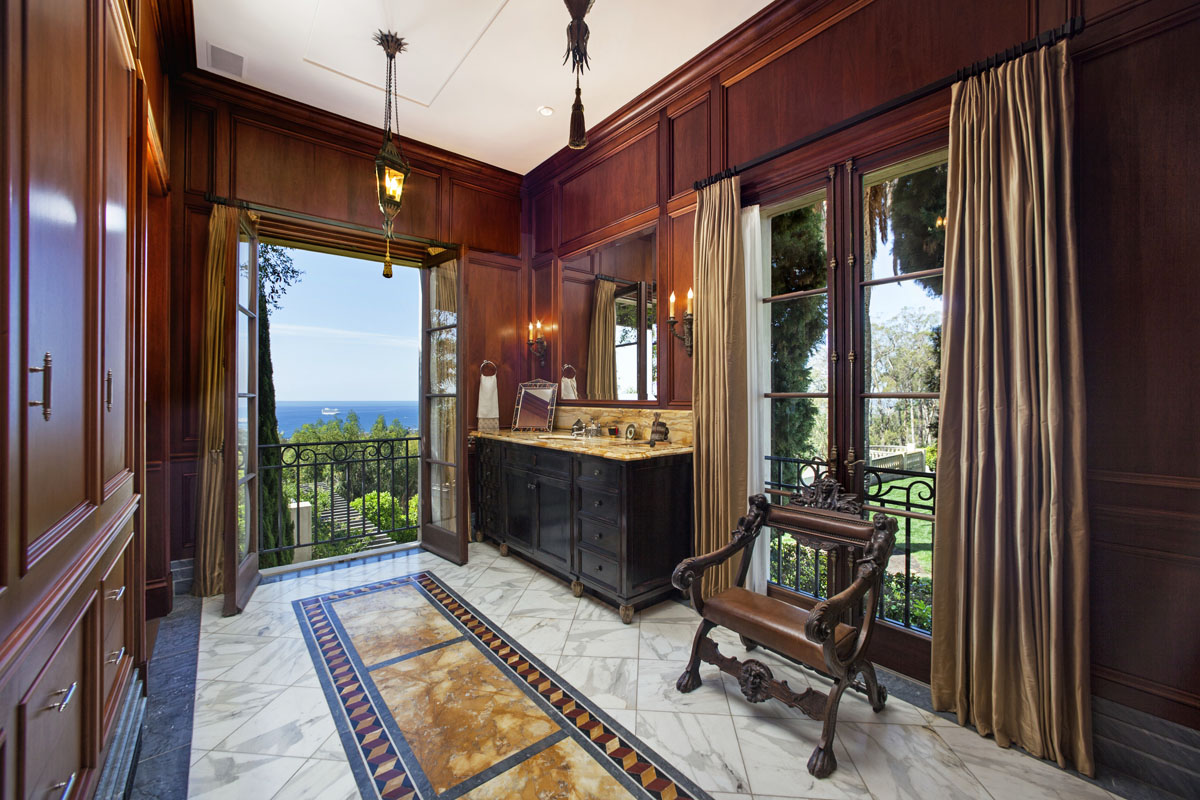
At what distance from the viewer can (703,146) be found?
3141mm

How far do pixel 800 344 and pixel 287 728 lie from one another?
2908mm

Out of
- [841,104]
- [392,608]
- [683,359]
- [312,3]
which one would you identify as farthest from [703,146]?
[392,608]

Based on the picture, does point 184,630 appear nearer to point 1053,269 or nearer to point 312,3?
point 312,3

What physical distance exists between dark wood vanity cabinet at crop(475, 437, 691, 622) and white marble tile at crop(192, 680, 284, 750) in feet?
5.35

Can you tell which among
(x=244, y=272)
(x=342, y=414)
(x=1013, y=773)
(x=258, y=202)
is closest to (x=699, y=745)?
(x=1013, y=773)

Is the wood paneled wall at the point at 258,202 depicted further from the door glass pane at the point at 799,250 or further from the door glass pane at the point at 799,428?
the door glass pane at the point at 799,428

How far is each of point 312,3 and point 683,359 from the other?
288 cm

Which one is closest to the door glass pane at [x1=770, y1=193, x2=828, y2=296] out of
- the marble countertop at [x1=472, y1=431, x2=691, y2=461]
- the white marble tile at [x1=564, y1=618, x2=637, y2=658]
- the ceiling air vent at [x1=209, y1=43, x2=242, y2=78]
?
the marble countertop at [x1=472, y1=431, x2=691, y2=461]

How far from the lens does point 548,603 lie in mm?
3039

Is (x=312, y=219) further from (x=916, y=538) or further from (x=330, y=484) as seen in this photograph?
(x=916, y=538)

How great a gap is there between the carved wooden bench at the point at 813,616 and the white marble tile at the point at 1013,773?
0.94 feet

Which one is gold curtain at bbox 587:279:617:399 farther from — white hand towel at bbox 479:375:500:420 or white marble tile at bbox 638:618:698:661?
white marble tile at bbox 638:618:698:661

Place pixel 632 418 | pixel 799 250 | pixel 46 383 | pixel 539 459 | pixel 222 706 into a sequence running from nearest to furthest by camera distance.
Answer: pixel 46 383
pixel 222 706
pixel 799 250
pixel 539 459
pixel 632 418

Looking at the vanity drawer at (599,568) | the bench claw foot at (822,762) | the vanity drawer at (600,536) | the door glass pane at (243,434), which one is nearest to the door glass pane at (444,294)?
the door glass pane at (243,434)
